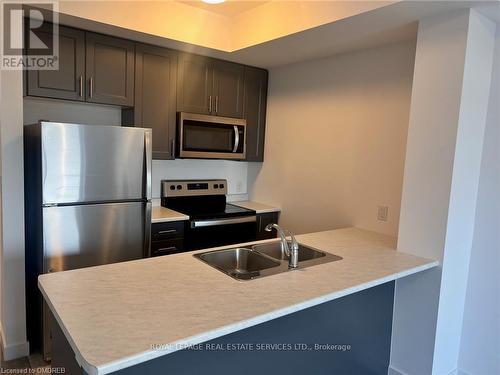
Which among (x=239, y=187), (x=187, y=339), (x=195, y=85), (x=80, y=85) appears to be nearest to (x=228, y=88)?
(x=195, y=85)

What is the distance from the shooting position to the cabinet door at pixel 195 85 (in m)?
3.24

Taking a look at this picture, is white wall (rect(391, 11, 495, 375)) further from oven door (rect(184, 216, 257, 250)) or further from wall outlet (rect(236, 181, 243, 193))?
wall outlet (rect(236, 181, 243, 193))

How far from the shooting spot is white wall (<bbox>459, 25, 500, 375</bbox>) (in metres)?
2.20

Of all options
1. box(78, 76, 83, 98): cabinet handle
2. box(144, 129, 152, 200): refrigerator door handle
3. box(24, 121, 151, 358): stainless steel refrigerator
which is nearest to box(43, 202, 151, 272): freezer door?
box(24, 121, 151, 358): stainless steel refrigerator

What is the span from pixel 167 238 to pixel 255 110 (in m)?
1.62

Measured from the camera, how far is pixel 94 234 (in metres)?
2.51

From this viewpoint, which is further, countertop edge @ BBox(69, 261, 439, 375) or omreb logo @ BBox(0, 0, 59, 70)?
omreb logo @ BBox(0, 0, 59, 70)

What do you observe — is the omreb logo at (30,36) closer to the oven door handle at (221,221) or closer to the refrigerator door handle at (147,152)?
the refrigerator door handle at (147,152)

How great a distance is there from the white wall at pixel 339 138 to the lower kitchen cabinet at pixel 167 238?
1126mm

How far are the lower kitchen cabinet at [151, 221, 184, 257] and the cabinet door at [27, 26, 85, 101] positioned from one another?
45.2 inches

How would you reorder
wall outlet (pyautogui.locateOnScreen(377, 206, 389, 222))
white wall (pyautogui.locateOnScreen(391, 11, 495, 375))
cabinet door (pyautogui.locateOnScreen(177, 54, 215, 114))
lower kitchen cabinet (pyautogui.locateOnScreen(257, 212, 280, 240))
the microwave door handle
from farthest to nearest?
lower kitchen cabinet (pyautogui.locateOnScreen(257, 212, 280, 240)) < the microwave door handle < cabinet door (pyautogui.locateOnScreen(177, 54, 215, 114)) < wall outlet (pyautogui.locateOnScreen(377, 206, 389, 222)) < white wall (pyautogui.locateOnScreen(391, 11, 495, 375))

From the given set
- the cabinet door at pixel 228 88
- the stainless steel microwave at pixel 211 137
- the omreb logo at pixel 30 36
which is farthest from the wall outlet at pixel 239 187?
the omreb logo at pixel 30 36

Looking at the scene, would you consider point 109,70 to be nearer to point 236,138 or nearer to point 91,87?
point 91,87

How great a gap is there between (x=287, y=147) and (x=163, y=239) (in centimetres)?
151
